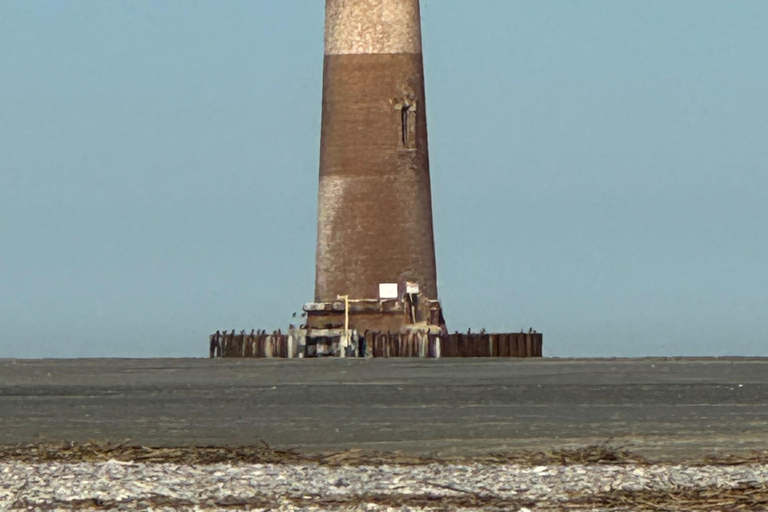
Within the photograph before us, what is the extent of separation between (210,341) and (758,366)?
16747 millimetres

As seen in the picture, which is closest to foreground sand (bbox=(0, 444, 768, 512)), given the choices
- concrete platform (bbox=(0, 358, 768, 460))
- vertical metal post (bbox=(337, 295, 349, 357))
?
concrete platform (bbox=(0, 358, 768, 460))

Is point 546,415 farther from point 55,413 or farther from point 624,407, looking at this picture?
point 55,413

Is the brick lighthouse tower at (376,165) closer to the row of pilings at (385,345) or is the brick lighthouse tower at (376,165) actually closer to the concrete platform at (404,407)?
the row of pilings at (385,345)

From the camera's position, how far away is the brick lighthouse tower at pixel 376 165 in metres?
42.2

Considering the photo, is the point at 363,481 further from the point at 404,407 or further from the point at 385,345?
the point at 385,345

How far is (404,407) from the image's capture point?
70.9ft

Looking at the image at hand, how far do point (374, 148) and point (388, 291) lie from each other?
132 inches

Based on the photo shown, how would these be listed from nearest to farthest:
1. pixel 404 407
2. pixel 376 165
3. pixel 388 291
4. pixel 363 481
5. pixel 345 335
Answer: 1. pixel 363 481
2. pixel 404 407
3. pixel 376 165
4. pixel 388 291
5. pixel 345 335

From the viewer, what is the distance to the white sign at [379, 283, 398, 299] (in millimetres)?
42500

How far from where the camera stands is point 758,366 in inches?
1377

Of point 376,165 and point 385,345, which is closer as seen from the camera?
point 376,165

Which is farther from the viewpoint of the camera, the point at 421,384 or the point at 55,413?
the point at 421,384

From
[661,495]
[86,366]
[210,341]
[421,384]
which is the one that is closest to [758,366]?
[421,384]

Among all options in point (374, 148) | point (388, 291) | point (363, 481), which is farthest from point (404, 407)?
point (374, 148)
